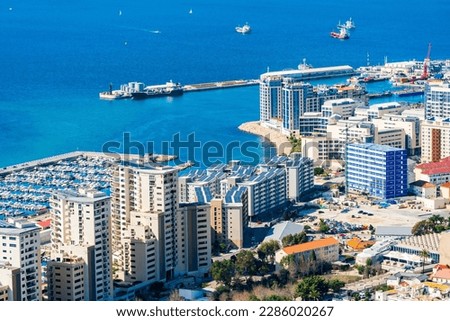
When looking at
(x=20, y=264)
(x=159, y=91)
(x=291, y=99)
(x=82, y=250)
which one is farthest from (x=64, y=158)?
(x=20, y=264)

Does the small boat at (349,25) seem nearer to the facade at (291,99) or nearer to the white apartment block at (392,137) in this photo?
the facade at (291,99)

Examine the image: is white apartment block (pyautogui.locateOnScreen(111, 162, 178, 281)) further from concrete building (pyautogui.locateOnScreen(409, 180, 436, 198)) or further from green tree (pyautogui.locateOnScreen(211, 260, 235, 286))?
concrete building (pyautogui.locateOnScreen(409, 180, 436, 198))

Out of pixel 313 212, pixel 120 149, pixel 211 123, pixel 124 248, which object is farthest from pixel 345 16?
pixel 124 248

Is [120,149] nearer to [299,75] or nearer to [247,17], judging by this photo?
[299,75]

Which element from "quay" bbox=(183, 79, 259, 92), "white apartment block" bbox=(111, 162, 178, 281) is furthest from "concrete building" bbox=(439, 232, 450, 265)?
"quay" bbox=(183, 79, 259, 92)

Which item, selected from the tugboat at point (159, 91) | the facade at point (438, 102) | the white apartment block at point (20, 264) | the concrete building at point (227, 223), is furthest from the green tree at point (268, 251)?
the tugboat at point (159, 91)
